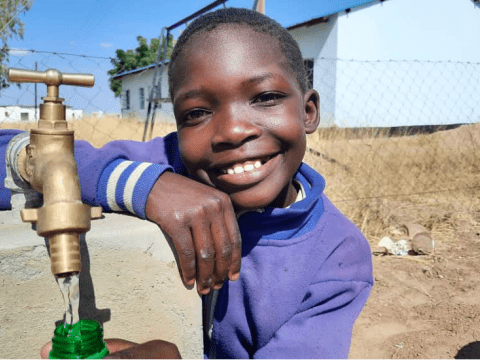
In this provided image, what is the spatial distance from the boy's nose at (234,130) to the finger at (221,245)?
0.80ft

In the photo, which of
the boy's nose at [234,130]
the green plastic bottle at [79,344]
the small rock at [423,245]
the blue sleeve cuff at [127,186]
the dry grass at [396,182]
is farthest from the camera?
the dry grass at [396,182]

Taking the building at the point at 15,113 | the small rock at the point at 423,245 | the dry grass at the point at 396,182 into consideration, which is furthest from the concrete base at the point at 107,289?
the dry grass at the point at 396,182

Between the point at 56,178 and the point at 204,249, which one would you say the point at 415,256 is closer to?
the point at 204,249

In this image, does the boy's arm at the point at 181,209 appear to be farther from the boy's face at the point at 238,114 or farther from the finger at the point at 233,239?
the boy's face at the point at 238,114

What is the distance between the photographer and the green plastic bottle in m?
0.60

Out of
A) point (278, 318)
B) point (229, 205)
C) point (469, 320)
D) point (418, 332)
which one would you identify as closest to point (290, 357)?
point (278, 318)

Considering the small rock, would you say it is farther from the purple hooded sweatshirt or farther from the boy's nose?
the boy's nose

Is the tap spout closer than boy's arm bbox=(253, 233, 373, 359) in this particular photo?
Yes

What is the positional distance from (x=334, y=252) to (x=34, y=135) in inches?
30.7

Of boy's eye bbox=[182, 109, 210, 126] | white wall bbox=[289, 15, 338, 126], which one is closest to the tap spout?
boy's eye bbox=[182, 109, 210, 126]

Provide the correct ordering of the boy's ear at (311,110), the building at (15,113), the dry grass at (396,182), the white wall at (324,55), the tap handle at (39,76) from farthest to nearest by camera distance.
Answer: the white wall at (324,55), the dry grass at (396,182), the building at (15,113), the boy's ear at (311,110), the tap handle at (39,76)

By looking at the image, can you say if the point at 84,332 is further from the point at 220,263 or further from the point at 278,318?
the point at 278,318

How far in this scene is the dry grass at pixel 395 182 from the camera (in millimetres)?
3980

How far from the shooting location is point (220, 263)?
847mm
